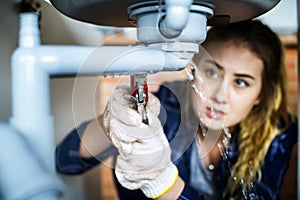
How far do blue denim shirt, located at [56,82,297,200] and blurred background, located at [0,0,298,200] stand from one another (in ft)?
0.12

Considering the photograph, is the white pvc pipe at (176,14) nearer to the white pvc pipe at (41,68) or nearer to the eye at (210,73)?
the white pvc pipe at (41,68)

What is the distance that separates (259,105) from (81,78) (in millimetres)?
739

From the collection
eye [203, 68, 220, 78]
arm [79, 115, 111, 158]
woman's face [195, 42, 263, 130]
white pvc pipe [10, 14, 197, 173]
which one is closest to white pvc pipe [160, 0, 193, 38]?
white pvc pipe [10, 14, 197, 173]

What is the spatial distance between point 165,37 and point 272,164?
0.75 meters

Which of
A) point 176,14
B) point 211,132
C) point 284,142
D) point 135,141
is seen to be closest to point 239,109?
point 284,142

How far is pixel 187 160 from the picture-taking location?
0.98 meters

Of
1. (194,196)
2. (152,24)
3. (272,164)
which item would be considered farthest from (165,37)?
(272,164)

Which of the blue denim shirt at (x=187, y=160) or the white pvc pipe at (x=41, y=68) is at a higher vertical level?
the white pvc pipe at (x=41, y=68)

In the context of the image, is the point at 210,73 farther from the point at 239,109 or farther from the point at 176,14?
the point at 176,14

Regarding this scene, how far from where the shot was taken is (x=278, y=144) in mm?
1155

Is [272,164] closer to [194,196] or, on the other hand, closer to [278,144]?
[278,144]

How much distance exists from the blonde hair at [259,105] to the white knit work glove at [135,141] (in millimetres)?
421

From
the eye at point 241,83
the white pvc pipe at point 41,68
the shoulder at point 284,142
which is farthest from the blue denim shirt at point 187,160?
the white pvc pipe at point 41,68

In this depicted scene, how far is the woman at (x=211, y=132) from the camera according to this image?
585 mm
